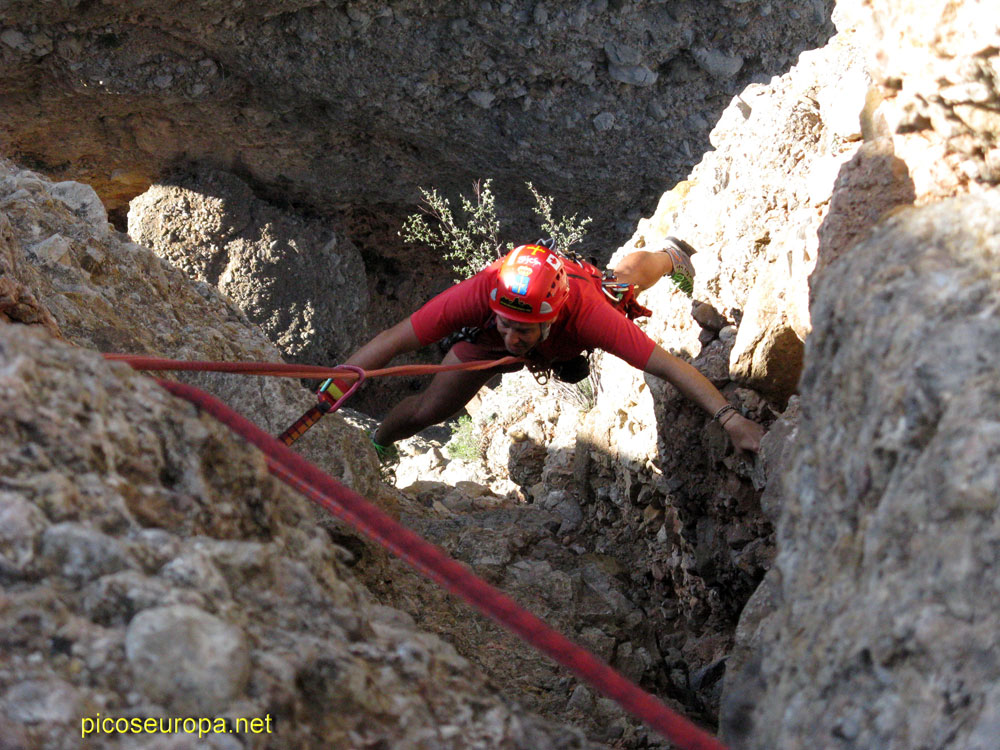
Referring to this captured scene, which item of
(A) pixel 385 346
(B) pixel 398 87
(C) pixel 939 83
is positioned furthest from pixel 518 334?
(B) pixel 398 87

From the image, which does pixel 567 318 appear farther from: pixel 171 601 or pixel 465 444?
pixel 465 444

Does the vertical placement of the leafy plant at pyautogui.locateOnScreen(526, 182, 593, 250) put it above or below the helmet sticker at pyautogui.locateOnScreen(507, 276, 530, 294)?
above

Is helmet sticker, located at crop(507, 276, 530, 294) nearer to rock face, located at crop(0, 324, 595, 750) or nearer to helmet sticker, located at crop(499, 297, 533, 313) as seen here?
helmet sticker, located at crop(499, 297, 533, 313)

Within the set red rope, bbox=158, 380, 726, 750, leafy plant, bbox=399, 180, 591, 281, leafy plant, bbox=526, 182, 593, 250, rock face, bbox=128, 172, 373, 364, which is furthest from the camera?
rock face, bbox=128, 172, 373, 364

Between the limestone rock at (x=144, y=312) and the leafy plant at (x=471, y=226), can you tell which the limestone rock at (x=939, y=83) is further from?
the leafy plant at (x=471, y=226)

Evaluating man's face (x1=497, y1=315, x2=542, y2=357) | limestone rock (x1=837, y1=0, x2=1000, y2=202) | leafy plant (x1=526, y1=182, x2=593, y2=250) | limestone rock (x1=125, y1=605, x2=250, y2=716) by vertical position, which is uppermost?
leafy plant (x1=526, y1=182, x2=593, y2=250)

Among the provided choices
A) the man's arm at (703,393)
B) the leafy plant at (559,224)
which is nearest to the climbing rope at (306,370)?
the man's arm at (703,393)

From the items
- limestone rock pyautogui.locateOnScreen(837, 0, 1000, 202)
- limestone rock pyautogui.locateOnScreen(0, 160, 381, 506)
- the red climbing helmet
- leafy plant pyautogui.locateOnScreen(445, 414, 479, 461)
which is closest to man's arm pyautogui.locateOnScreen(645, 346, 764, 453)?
the red climbing helmet
